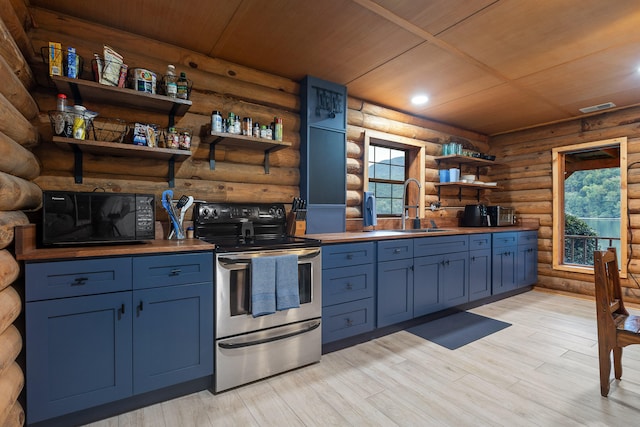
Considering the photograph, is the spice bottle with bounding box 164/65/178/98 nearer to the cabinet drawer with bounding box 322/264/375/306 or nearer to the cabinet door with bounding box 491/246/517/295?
the cabinet drawer with bounding box 322/264/375/306

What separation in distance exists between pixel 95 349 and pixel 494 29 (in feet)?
11.1

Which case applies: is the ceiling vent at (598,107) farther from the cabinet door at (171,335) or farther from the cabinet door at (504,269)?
the cabinet door at (171,335)

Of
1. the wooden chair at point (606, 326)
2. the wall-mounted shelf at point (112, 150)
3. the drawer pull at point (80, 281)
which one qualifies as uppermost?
the wall-mounted shelf at point (112, 150)

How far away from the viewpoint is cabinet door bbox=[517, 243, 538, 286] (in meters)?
4.54

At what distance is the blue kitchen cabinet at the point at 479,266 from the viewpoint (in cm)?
381

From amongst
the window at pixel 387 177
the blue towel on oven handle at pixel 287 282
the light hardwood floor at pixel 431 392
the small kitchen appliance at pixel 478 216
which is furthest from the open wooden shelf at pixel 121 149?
the small kitchen appliance at pixel 478 216

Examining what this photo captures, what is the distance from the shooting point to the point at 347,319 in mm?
2736

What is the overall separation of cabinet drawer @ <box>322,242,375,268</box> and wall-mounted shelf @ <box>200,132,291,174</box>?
104cm

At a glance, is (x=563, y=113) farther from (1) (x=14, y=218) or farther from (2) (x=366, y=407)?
(1) (x=14, y=218)

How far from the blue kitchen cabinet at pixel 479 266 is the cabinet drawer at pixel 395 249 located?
3.75 ft

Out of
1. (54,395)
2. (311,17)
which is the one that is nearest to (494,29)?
(311,17)

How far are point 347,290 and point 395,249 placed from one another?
2.12ft

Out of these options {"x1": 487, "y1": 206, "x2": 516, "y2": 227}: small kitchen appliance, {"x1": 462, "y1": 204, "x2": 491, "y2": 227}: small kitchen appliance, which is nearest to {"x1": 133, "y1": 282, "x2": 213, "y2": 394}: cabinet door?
{"x1": 462, "y1": 204, "x2": 491, "y2": 227}: small kitchen appliance

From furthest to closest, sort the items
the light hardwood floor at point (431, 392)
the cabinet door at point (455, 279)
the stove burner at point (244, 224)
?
the cabinet door at point (455, 279), the stove burner at point (244, 224), the light hardwood floor at point (431, 392)
